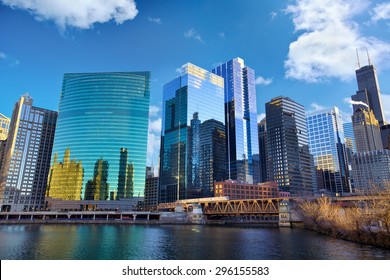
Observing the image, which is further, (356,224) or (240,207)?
(240,207)

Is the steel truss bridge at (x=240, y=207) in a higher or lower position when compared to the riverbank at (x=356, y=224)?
higher

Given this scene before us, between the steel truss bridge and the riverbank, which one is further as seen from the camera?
the steel truss bridge

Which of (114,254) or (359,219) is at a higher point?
(359,219)

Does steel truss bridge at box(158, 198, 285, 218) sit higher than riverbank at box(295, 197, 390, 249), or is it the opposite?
steel truss bridge at box(158, 198, 285, 218)

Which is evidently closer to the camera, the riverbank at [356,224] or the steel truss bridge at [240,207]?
the riverbank at [356,224]

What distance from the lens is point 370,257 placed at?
38.9m

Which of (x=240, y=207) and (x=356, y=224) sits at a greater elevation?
(x=240, y=207)

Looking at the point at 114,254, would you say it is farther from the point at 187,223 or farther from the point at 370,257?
the point at 187,223
